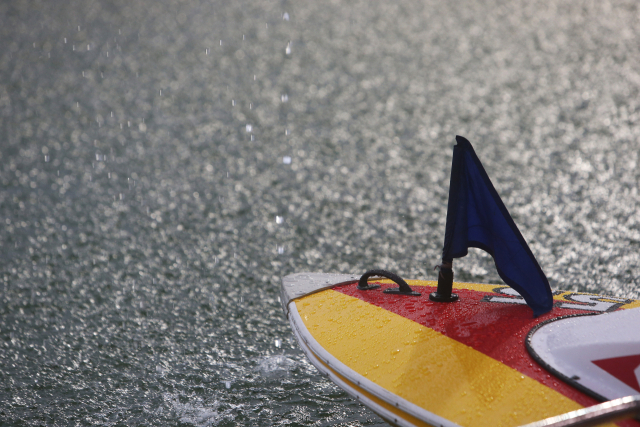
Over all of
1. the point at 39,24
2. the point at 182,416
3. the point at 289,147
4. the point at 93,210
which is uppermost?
the point at 39,24

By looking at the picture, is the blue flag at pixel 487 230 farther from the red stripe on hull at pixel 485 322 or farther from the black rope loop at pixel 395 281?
the black rope loop at pixel 395 281

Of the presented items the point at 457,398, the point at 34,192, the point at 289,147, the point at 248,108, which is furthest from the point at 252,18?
the point at 457,398

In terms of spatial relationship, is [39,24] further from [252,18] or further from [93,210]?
[93,210]

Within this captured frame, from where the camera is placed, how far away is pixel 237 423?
407 centimetres

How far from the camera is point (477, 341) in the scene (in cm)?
310

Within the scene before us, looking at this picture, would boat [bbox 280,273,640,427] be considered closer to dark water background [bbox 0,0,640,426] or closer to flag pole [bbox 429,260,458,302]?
flag pole [bbox 429,260,458,302]

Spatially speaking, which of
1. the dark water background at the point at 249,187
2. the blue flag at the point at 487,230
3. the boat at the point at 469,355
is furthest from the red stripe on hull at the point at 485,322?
the dark water background at the point at 249,187

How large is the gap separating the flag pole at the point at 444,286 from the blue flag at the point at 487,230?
10cm

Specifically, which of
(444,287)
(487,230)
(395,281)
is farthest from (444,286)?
(487,230)

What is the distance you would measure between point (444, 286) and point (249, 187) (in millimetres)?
5043

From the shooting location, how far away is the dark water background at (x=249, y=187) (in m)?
4.72

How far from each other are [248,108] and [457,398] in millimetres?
9333

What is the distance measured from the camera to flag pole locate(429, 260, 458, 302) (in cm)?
354

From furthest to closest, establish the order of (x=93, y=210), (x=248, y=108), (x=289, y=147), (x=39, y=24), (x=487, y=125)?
(x=39, y=24) → (x=248, y=108) → (x=487, y=125) → (x=289, y=147) → (x=93, y=210)
